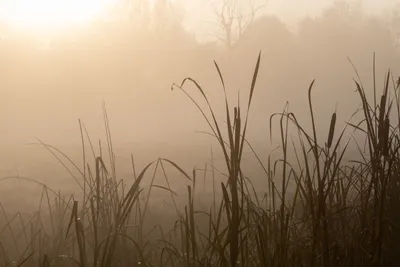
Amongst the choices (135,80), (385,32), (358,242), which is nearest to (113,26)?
(135,80)

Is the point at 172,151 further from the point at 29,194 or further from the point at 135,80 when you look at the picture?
the point at 135,80

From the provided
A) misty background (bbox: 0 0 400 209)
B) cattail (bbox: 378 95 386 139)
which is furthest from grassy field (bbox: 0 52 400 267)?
misty background (bbox: 0 0 400 209)

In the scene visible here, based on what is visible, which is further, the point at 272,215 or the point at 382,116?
the point at 272,215

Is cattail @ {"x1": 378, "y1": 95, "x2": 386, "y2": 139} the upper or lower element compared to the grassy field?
upper

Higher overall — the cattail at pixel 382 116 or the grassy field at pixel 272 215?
the cattail at pixel 382 116

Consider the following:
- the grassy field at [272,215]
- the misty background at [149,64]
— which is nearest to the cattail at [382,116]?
the grassy field at [272,215]

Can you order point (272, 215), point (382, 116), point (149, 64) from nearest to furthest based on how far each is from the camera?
point (382, 116) → point (272, 215) → point (149, 64)

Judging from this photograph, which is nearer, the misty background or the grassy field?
the grassy field

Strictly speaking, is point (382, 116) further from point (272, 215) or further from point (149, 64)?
point (149, 64)

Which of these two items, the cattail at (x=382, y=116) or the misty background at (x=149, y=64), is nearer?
the cattail at (x=382, y=116)

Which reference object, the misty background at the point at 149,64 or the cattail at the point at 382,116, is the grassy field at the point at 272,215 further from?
the misty background at the point at 149,64

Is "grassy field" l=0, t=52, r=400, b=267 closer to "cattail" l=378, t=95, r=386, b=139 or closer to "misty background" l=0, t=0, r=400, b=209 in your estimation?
"cattail" l=378, t=95, r=386, b=139

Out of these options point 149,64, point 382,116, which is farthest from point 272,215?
point 149,64

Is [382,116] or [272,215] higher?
[382,116]
